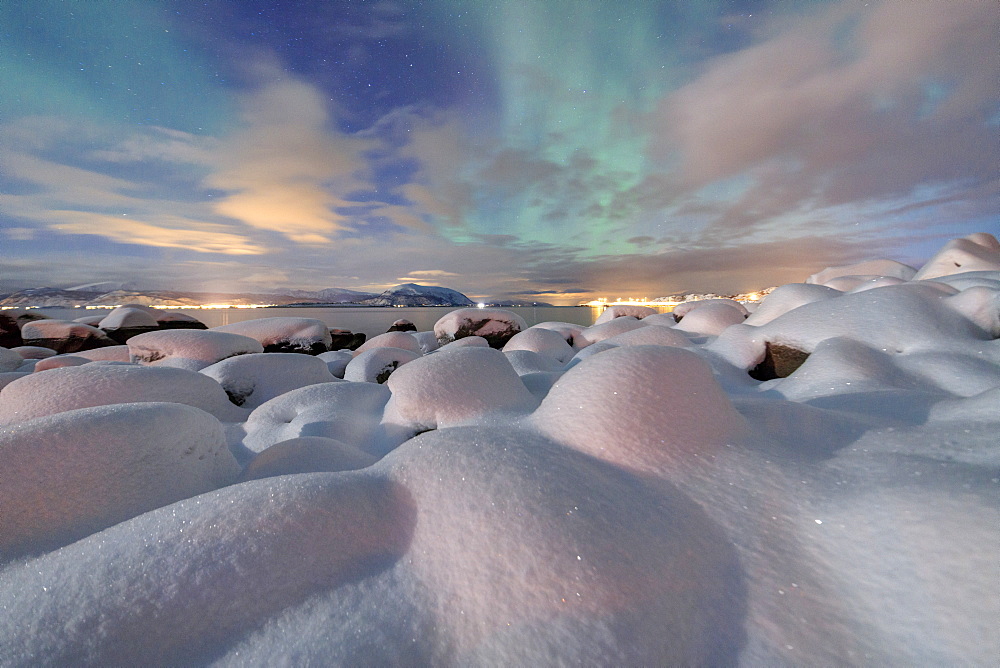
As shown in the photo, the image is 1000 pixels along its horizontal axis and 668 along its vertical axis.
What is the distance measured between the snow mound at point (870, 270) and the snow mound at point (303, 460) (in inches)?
393

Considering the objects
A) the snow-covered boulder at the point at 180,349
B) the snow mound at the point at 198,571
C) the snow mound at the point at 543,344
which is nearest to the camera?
the snow mound at the point at 198,571

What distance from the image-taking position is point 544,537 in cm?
102

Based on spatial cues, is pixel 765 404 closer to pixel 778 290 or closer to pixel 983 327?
pixel 983 327

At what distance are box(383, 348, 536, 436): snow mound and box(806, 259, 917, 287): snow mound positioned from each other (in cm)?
894

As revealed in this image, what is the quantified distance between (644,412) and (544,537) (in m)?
0.71

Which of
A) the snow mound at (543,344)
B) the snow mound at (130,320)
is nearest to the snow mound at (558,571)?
the snow mound at (543,344)

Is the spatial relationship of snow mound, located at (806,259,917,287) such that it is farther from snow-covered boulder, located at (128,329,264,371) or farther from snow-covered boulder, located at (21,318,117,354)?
snow-covered boulder, located at (21,318,117,354)

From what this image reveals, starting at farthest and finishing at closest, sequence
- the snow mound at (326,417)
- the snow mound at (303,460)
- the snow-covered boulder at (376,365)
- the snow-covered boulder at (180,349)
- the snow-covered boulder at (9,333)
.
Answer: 1. the snow-covered boulder at (9,333)
2. the snow-covered boulder at (180,349)
3. the snow-covered boulder at (376,365)
4. the snow mound at (326,417)
5. the snow mound at (303,460)

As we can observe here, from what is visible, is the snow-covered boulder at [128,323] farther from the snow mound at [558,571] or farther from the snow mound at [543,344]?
the snow mound at [558,571]

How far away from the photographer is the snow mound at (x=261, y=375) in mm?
3848

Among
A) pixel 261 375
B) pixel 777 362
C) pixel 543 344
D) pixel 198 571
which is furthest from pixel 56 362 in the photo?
pixel 777 362

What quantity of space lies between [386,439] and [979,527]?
7.98 ft

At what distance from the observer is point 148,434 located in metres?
1.64

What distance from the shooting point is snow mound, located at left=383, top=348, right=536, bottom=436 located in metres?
2.40
